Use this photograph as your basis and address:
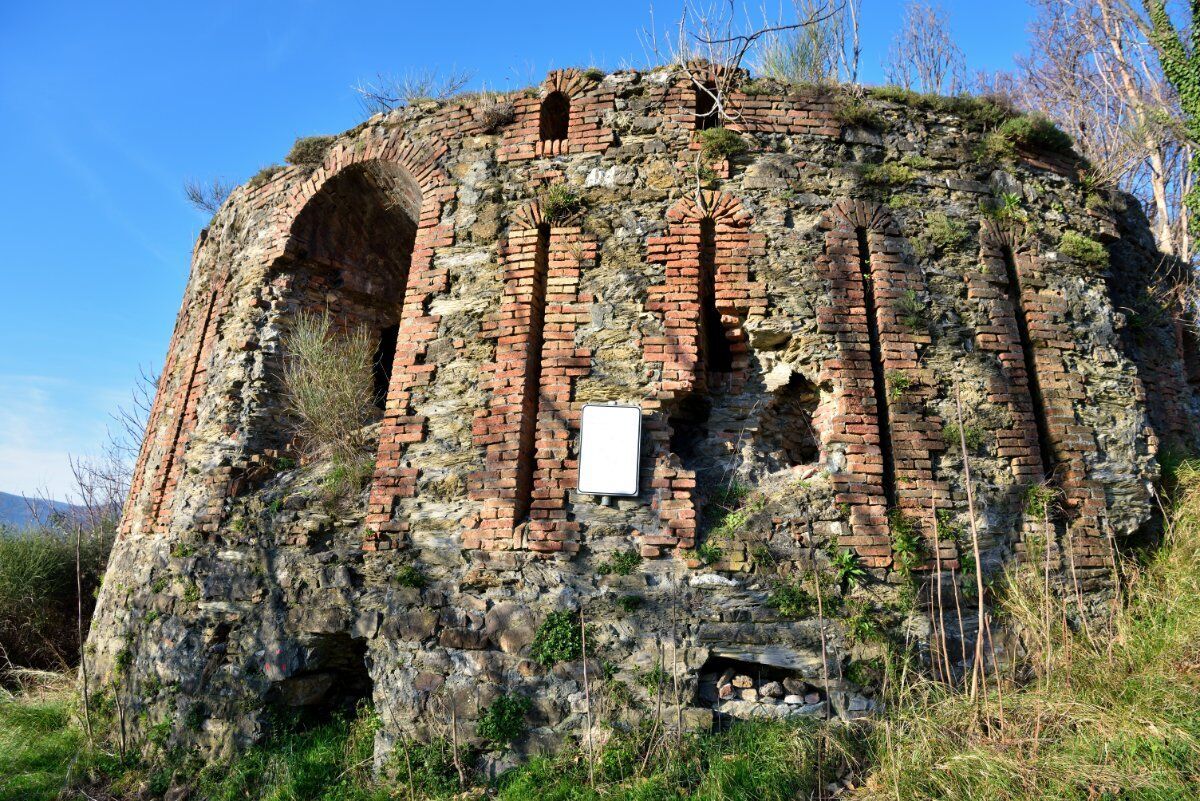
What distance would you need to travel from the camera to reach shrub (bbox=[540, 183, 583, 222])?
645 centimetres

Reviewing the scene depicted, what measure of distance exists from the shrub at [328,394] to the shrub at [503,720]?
256 cm

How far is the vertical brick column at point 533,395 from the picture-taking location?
5531mm

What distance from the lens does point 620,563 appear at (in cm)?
533

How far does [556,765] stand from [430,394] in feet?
9.99

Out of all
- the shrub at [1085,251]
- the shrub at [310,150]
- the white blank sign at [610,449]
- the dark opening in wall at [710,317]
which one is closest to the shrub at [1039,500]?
the shrub at [1085,251]

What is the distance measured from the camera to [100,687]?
6648 millimetres

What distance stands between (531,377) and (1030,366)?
4.20 m

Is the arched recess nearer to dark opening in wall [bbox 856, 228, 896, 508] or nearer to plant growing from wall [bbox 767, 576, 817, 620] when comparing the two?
plant growing from wall [bbox 767, 576, 817, 620]

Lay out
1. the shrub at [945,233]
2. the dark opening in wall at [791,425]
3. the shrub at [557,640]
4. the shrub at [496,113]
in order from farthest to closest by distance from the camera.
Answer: the shrub at [496,113], the shrub at [945,233], the dark opening in wall at [791,425], the shrub at [557,640]

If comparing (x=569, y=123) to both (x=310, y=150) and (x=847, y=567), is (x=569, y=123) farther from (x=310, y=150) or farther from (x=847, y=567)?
(x=847, y=567)

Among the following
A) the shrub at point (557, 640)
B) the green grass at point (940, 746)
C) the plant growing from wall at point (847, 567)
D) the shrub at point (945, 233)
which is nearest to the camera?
the green grass at point (940, 746)

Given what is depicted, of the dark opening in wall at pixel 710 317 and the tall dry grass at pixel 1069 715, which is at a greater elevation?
the dark opening in wall at pixel 710 317

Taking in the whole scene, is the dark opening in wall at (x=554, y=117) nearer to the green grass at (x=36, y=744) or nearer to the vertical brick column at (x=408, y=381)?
the vertical brick column at (x=408, y=381)

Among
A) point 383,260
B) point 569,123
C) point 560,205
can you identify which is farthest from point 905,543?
point 383,260
